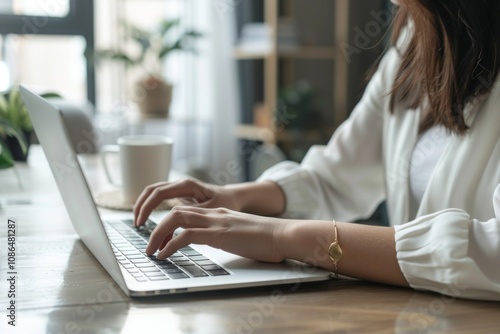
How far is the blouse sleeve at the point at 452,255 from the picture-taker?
724mm

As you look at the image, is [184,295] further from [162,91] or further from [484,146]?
[162,91]

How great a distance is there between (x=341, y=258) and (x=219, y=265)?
0.14 metres

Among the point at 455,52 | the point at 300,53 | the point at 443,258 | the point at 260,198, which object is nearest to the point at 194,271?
the point at 443,258

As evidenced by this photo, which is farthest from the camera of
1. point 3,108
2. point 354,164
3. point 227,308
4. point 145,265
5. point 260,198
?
point 3,108

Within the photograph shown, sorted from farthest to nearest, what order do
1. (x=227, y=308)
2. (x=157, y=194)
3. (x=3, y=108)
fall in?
1. (x=3, y=108)
2. (x=157, y=194)
3. (x=227, y=308)

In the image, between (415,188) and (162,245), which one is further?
(415,188)

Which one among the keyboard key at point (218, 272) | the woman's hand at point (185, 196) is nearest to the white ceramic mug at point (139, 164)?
the woman's hand at point (185, 196)

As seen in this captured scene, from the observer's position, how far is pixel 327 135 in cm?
375

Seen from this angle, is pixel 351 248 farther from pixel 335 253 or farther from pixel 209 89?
pixel 209 89

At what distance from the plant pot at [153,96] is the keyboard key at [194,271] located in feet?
9.29

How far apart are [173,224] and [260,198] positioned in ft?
1.23

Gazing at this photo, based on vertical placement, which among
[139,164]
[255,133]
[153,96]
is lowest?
[255,133]

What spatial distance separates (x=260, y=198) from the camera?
117cm

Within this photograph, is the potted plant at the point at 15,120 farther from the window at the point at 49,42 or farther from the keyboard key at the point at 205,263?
the window at the point at 49,42
